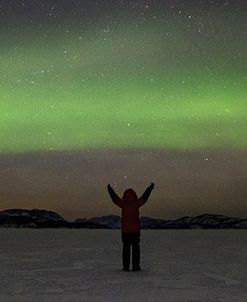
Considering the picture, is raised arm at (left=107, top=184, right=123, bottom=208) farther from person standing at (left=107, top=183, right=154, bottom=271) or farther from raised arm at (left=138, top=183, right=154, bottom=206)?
raised arm at (left=138, top=183, right=154, bottom=206)

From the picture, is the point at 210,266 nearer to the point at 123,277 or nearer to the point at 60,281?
the point at 123,277

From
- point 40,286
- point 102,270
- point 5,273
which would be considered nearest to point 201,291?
point 40,286

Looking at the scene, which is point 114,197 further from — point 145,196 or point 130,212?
point 145,196

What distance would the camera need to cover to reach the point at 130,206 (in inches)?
498

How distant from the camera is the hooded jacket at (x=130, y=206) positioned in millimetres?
12664

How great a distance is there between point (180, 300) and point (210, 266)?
698 centimetres

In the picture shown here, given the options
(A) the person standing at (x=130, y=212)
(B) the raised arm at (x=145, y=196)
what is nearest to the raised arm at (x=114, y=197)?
(A) the person standing at (x=130, y=212)

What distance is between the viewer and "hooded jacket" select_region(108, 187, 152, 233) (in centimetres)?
1266

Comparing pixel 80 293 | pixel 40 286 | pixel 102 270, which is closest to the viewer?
pixel 80 293

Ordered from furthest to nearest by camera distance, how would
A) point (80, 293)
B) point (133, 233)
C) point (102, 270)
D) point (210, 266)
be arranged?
point (210, 266) → point (102, 270) → point (133, 233) → point (80, 293)

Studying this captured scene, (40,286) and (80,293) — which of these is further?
(40,286)

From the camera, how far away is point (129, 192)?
42.1ft

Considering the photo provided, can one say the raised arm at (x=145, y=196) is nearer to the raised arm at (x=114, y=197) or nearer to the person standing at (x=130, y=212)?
the person standing at (x=130, y=212)

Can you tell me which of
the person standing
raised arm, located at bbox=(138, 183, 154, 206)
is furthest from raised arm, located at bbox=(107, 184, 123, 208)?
raised arm, located at bbox=(138, 183, 154, 206)
